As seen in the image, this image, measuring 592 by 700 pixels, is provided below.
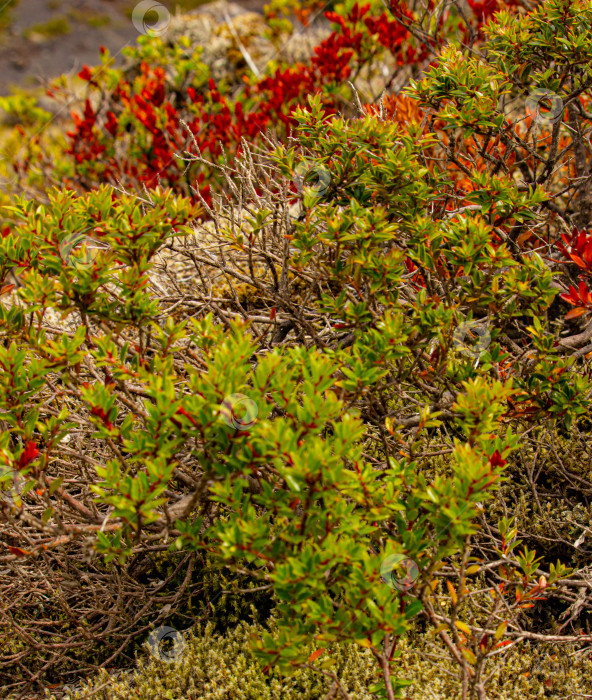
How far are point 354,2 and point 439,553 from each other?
19.0 feet

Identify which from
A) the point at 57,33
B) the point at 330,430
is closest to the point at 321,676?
the point at 330,430

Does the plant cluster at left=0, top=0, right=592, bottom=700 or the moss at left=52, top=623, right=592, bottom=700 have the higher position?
the plant cluster at left=0, top=0, right=592, bottom=700

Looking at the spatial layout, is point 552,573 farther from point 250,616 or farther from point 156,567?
point 156,567

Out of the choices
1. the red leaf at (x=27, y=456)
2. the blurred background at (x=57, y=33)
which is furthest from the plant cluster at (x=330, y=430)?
the blurred background at (x=57, y=33)

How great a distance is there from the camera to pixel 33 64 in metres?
17.9

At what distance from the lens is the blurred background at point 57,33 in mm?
17641

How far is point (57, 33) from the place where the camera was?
63.5 feet

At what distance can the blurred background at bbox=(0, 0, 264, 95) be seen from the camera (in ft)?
57.9

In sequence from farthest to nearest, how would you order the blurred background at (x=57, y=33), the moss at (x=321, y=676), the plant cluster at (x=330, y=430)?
the blurred background at (x=57, y=33) < the moss at (x=321, y=676) < the plant cluster at (x=330, y=430)

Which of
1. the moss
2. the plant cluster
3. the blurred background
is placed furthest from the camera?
the blurred background

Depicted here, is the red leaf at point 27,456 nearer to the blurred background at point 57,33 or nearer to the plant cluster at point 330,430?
the plant cluster at point 330,430

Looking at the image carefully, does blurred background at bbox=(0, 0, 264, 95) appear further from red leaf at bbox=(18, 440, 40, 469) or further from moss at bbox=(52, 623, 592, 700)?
moss at bbox=(52, 623, 592, 700)

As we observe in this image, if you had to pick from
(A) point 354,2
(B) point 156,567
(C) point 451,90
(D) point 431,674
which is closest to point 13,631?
(B) point 156,567

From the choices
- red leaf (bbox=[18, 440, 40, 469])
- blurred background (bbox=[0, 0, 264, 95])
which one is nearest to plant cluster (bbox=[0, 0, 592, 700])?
red leaf (bbox=[18, 440, 40, 469])
